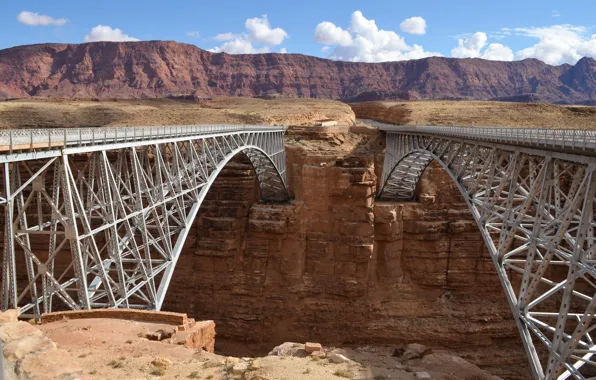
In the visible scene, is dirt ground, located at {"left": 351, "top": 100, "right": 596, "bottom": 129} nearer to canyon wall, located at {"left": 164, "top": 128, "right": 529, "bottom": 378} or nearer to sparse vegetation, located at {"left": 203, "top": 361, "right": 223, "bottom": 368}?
canyon wall, located at {"left": 164, "top": 128, "right": 529, "bottom": 378}

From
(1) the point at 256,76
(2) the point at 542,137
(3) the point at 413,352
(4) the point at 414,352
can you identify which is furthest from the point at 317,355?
(1) the point at 256,76

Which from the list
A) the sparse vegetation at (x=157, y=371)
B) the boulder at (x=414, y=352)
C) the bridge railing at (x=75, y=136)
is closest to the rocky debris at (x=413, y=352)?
the boulder at (x=414, y=352)

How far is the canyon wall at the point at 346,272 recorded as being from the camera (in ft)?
119

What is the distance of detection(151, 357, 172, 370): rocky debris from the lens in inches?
471

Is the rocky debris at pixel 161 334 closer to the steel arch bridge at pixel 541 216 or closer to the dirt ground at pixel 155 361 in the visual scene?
the dirt ground at pixel 155 361

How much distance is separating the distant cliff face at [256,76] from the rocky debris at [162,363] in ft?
353

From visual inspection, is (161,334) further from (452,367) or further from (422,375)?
(452,367)

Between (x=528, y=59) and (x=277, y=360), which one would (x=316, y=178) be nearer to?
(x=277, y=360)

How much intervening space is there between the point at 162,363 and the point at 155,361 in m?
0.18

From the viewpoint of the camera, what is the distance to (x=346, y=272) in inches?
1460

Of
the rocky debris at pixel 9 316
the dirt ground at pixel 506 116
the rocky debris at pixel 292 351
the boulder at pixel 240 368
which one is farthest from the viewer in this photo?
the dirt ground at pixel 506 116

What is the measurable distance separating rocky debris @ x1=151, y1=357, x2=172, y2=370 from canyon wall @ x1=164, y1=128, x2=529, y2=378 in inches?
981

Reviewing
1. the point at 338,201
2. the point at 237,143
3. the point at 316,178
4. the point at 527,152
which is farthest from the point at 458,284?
the point at 527,152

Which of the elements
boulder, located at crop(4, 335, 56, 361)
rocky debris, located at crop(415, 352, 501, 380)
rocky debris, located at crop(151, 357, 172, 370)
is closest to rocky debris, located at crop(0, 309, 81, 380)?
boulder, located at crop(4, 335, 56, 361)
